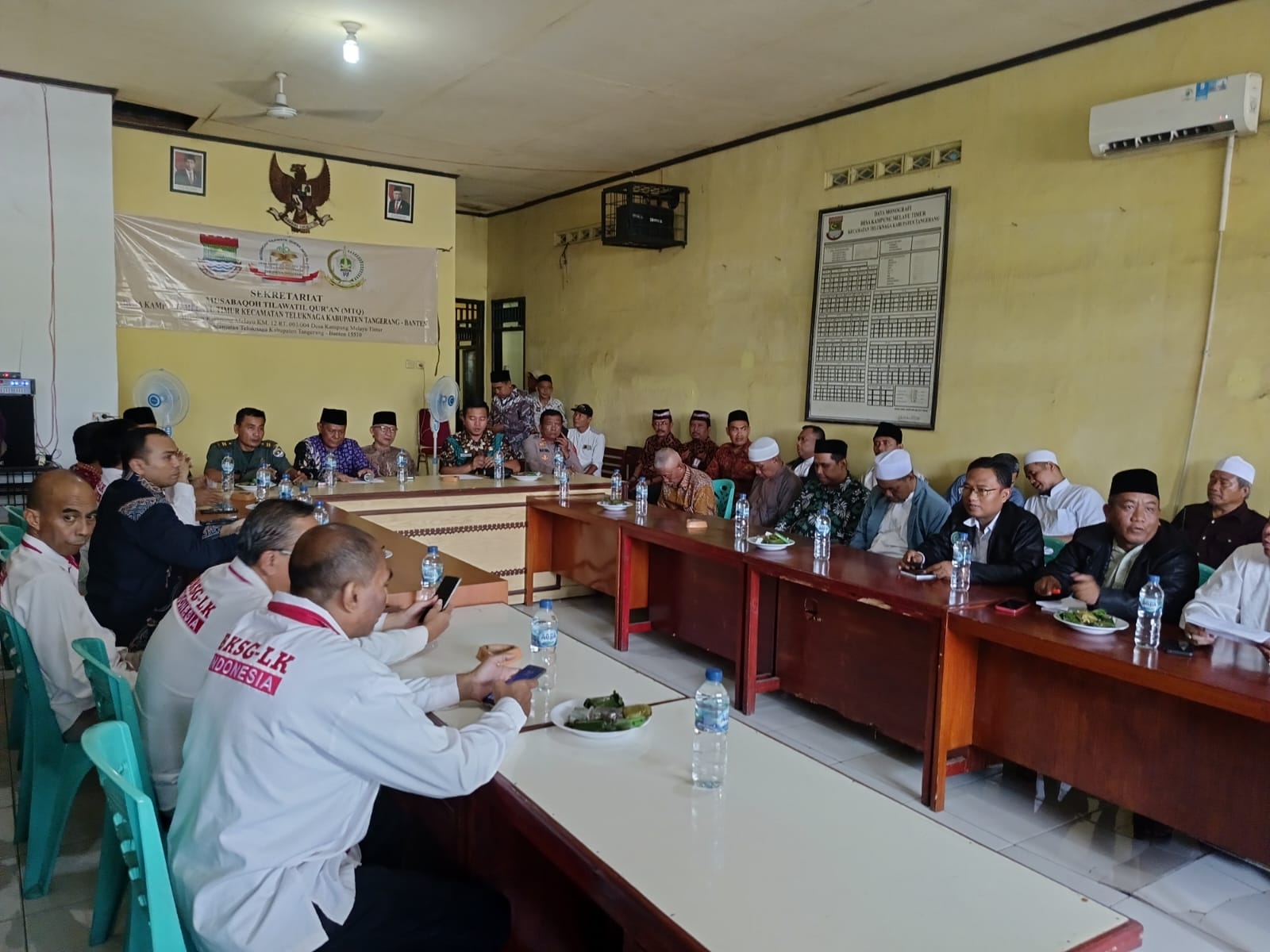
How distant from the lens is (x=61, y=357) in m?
5.14

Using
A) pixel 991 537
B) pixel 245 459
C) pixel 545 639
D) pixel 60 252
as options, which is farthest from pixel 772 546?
pixel 60 252

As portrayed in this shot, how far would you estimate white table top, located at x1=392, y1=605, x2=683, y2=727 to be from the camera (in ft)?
5.97

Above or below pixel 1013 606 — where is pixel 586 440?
above

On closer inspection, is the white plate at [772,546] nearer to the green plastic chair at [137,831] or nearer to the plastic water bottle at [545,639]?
the plastic water bottle at [545,639]

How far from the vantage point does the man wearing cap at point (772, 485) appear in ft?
16.5

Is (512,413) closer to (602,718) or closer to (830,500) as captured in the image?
(830,500)

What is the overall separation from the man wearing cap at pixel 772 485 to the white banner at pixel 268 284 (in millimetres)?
3403

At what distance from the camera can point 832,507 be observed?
4531 mm

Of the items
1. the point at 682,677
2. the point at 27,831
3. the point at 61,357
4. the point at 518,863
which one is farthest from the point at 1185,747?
the point at 61,357

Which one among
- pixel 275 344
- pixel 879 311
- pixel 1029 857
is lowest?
pixel 1029 857

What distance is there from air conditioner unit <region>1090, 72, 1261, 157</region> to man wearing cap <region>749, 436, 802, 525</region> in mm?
2168

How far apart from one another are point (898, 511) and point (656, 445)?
2.92 m

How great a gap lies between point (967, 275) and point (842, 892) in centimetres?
416

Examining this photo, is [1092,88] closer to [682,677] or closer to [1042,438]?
[1042,438]
